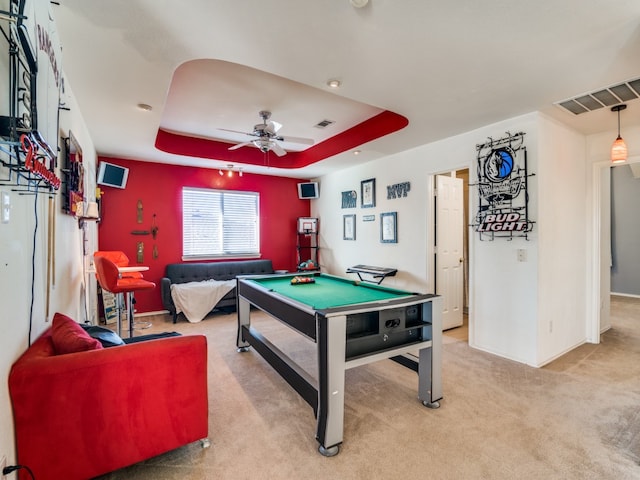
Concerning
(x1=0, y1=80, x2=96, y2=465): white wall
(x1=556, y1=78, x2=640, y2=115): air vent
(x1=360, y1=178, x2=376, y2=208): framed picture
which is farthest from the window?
(x1=556, y1=78, x2=640, y2=115): air vent

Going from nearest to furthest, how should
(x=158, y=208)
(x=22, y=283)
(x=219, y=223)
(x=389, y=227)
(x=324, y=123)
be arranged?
(x=22, y=283)
(x=324, y=123)
(x=389, y=227)
(x=158, y=208)
(x=219, y=223)

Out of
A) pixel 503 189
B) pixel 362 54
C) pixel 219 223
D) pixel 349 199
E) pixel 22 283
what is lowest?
pixel 22 283

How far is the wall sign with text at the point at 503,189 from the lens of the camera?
131 inches

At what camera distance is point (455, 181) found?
15.4ft

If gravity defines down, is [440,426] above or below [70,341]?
below

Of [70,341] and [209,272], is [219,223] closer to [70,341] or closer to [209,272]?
[209,272]

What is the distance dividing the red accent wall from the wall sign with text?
4055mm

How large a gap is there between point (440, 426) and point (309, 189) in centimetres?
512

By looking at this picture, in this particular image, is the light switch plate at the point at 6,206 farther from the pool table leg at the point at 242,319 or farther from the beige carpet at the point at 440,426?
the pool table leg at the point at 242,319

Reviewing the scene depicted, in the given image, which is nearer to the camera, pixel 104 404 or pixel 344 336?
pixel 104 404

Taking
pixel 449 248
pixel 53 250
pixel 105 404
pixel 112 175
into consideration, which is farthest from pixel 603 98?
pixel 112 175

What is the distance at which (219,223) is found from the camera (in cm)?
609

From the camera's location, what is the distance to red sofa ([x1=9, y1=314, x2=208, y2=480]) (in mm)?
1475

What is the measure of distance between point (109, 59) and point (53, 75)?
1.35 feet
